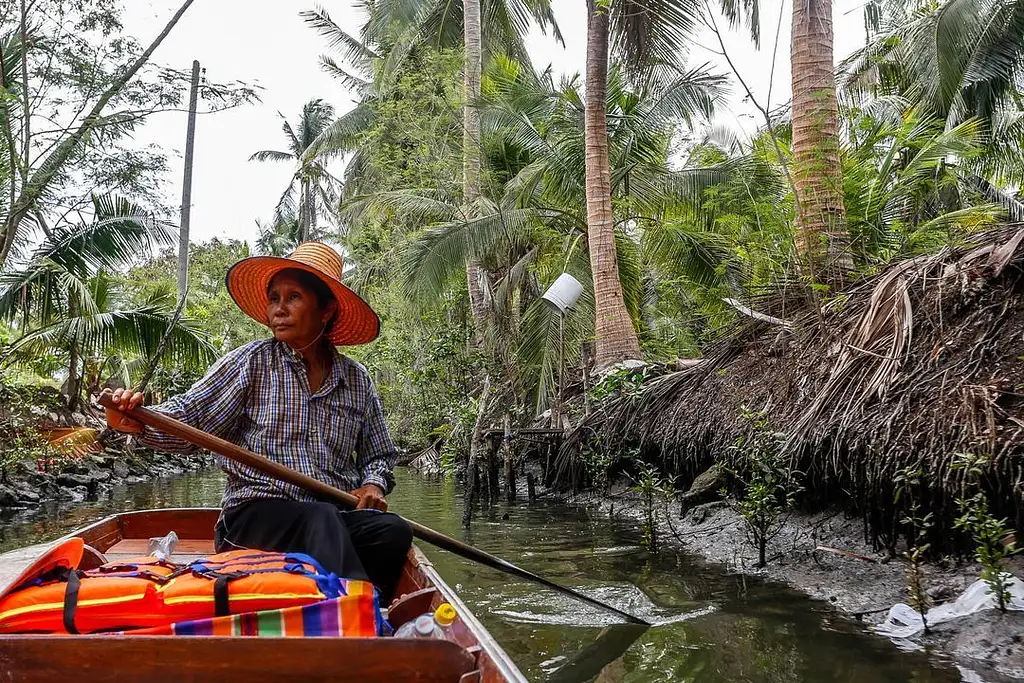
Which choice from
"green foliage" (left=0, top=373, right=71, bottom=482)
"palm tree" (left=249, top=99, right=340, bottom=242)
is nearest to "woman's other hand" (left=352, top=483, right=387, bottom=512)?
"green foliage" (left=0, top=373, right=71, bottom=482)

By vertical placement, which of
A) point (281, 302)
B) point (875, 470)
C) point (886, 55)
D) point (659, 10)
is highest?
point (886, 55)

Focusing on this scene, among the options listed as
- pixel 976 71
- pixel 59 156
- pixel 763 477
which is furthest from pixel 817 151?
pixel 59 156

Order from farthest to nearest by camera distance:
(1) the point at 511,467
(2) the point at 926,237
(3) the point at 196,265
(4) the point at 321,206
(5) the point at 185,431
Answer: (4) the point at 321,206 < (3) the point at 196,265 < (1) the point at 511,467 < (2) the point at 926,237 < (5) the point at 185,431

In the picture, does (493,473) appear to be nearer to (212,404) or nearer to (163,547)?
(163,547)

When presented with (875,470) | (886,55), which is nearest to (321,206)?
(886,55)

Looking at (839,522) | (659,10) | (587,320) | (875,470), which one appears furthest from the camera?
(587,320)

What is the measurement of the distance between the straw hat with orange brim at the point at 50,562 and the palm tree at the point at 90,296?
7.94 metres

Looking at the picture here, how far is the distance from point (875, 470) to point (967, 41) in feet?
37.6

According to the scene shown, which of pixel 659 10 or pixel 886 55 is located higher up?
pixel 886 55

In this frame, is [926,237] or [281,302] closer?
[281,302]

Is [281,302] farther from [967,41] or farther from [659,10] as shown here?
[967,41]

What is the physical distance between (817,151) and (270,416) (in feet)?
16.8

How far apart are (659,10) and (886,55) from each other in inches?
308

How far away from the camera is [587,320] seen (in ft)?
41.2
